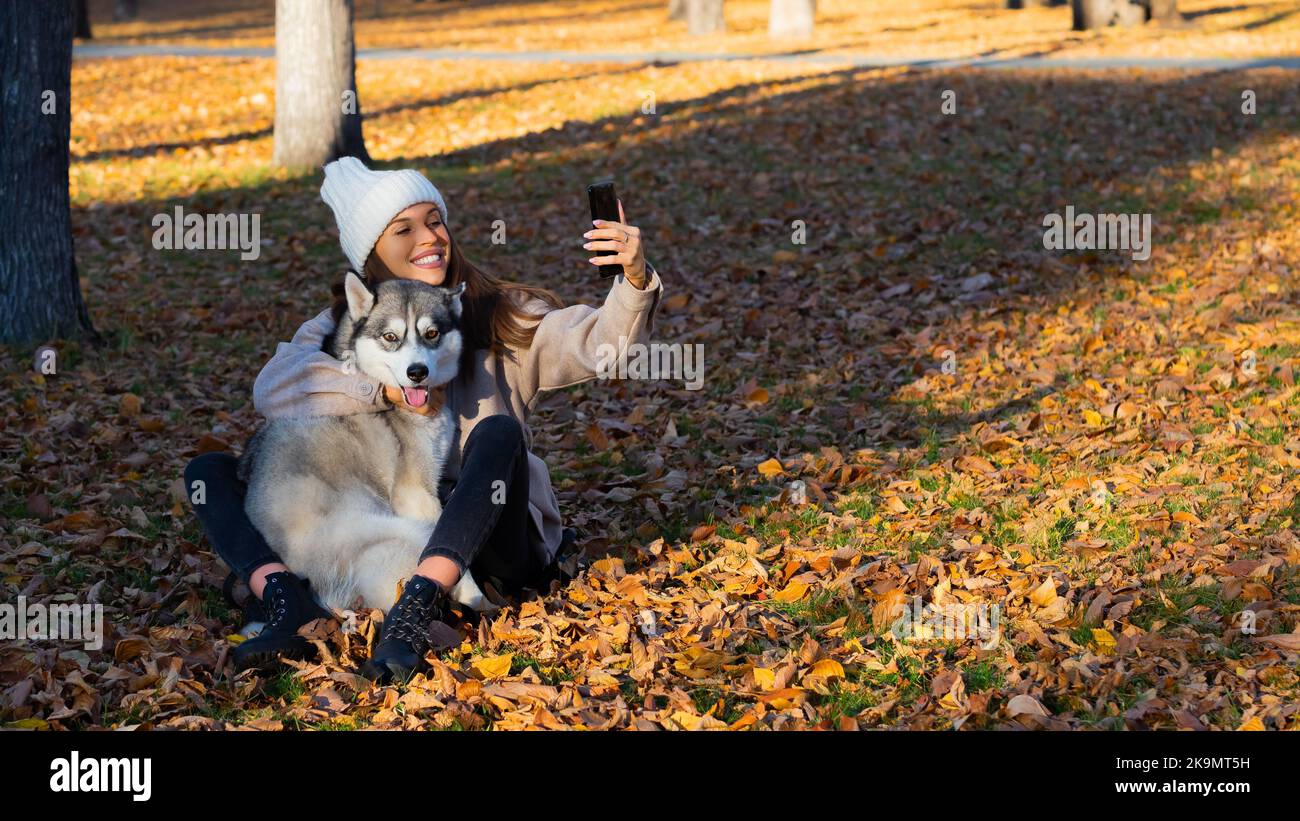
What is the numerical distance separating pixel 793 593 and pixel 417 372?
70.3 inches

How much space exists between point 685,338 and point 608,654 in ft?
15.7

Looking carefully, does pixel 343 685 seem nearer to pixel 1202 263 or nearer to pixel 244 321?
pixel 244 321

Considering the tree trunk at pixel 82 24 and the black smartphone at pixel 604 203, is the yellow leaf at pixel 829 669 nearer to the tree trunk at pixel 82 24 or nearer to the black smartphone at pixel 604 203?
the black smartphone at pixel 604 203

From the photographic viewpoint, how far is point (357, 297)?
4727 mm

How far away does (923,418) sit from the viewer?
738cm

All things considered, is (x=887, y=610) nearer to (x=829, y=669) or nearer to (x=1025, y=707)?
(x=829, y=669)

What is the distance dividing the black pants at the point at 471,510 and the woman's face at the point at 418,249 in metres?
0.76

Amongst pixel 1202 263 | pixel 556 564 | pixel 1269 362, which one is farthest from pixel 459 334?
pixel 1202 263

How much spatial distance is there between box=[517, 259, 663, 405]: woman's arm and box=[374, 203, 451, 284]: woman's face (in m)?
0.43

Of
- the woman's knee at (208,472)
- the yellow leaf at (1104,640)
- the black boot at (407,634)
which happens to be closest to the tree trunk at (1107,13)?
the yellow leaf at (1104,640)

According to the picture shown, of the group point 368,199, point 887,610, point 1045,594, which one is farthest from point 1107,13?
point 368,199

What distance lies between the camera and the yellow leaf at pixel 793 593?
5.07 meters

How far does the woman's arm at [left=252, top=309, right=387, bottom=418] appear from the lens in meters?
4.83

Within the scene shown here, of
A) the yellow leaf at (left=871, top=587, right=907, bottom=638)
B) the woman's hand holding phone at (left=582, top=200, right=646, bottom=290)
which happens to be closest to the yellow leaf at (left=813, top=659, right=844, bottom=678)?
the yellow leaf at (left=871, top=587, right=907, bottom=638)
